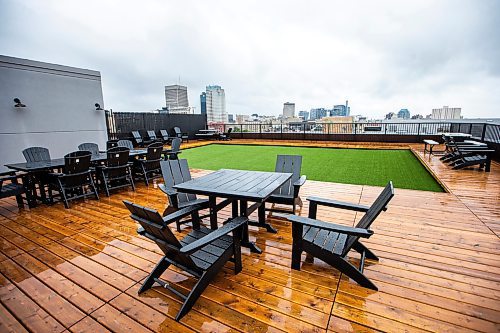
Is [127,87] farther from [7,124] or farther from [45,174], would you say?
[45,174]

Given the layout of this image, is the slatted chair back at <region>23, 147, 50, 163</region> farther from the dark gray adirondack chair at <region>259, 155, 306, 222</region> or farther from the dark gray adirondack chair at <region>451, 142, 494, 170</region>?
the dark gray adirondack chair at <region>451, 142, 494, 170</region>

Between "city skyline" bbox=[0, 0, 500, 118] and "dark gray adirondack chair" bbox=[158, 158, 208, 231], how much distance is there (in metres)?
7.60

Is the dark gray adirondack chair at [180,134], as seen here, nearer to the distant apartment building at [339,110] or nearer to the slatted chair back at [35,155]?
the slatted chair back at [35,155]

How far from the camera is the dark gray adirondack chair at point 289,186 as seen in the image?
3146 millimetres

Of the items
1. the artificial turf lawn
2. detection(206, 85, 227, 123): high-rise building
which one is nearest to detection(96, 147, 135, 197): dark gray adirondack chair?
the artificial turf lawn

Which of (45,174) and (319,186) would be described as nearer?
(45,174)

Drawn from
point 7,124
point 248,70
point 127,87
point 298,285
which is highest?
point 248,70

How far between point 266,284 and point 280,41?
14.6 metres

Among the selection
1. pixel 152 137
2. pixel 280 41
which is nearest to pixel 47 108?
pixel 152 137

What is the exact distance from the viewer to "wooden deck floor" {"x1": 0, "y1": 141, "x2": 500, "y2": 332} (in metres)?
1.57

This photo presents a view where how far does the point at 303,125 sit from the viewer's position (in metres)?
13.9

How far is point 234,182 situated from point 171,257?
1099 mm

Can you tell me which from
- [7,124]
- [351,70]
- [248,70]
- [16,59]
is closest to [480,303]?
[7,124]

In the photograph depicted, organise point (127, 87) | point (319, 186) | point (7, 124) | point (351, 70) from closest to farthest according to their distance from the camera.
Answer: point (319, 186), point (7, 124), point (351, 70), point (127, 87)
